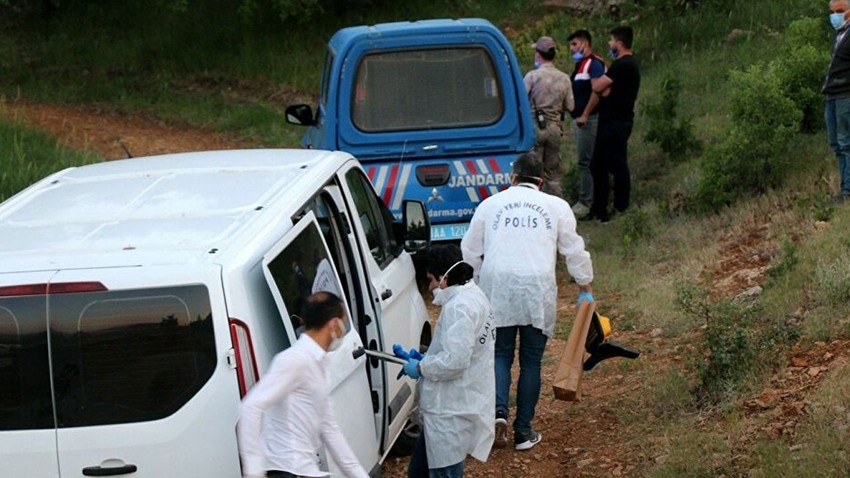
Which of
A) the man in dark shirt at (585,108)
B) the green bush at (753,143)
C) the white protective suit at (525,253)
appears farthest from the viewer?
the man in dark shirt at (585,108)

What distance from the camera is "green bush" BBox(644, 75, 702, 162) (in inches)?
539

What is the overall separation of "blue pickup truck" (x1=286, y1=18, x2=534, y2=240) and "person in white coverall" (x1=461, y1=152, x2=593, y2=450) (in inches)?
125

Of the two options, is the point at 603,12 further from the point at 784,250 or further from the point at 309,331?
the point at 309,331

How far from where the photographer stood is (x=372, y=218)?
716 centimetres

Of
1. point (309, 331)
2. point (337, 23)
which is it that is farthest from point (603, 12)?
point (309, 331)

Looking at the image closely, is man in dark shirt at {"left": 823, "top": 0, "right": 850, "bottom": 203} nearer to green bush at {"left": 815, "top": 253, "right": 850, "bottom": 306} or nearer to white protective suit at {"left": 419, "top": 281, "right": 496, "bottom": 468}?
green bush at {"left": 815, "top": 253, "right": 850, "bottom": 306}

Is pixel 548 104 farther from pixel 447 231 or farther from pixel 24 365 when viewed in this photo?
pixel 24 365

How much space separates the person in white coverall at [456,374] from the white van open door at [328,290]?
0.84 ft

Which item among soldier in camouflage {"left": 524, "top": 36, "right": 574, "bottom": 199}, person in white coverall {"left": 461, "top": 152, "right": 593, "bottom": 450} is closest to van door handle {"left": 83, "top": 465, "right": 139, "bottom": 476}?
person in white coverall {"left": 461, "top": 152, "right": 593, "bottom": 450}

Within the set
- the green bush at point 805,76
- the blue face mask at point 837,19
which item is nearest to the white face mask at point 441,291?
the blue face mask at point 837,19

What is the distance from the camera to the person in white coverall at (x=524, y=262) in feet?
22.6

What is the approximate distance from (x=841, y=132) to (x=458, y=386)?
5.33m

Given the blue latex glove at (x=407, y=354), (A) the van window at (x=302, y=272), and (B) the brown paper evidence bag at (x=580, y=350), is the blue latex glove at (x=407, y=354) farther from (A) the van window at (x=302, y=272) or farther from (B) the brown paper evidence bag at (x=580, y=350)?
(B) the brown paper evidence bag at (x=580, y=350)

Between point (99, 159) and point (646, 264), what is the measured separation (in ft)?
26.1
